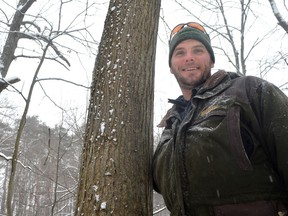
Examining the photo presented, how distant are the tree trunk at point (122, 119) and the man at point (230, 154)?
205 millimetres

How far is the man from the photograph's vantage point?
5.09 ft

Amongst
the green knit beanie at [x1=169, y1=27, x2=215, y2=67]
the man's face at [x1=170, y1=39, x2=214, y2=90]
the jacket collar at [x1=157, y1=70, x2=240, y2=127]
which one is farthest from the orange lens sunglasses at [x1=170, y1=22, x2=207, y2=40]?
the jacket collar at [x1=157, y1=70, x2=240, y2=127]

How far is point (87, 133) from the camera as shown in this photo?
215cm

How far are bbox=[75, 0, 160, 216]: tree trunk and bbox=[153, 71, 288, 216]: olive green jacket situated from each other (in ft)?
0.87

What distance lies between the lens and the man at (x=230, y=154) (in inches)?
61.1

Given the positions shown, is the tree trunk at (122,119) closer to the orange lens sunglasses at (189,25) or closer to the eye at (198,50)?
the orange lens sunglasses at (189,25)

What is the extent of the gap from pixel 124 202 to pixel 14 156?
7.95 feet

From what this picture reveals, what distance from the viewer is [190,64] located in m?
2.25

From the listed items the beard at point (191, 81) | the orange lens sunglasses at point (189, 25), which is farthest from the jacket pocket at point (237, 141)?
the orange lens sunglasses at point (189, 25)

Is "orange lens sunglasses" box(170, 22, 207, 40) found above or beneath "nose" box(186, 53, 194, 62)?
above

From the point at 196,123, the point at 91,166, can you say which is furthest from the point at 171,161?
the point at 91,166

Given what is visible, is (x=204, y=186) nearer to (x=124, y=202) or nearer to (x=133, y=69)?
(x=124, y=202)

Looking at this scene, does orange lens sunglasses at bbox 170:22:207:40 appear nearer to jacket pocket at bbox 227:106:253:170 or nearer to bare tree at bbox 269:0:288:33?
jacket pocket at bbox 227:106:253:170

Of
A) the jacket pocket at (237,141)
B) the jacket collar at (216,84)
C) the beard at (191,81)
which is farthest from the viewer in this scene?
the beard at (191,81)
